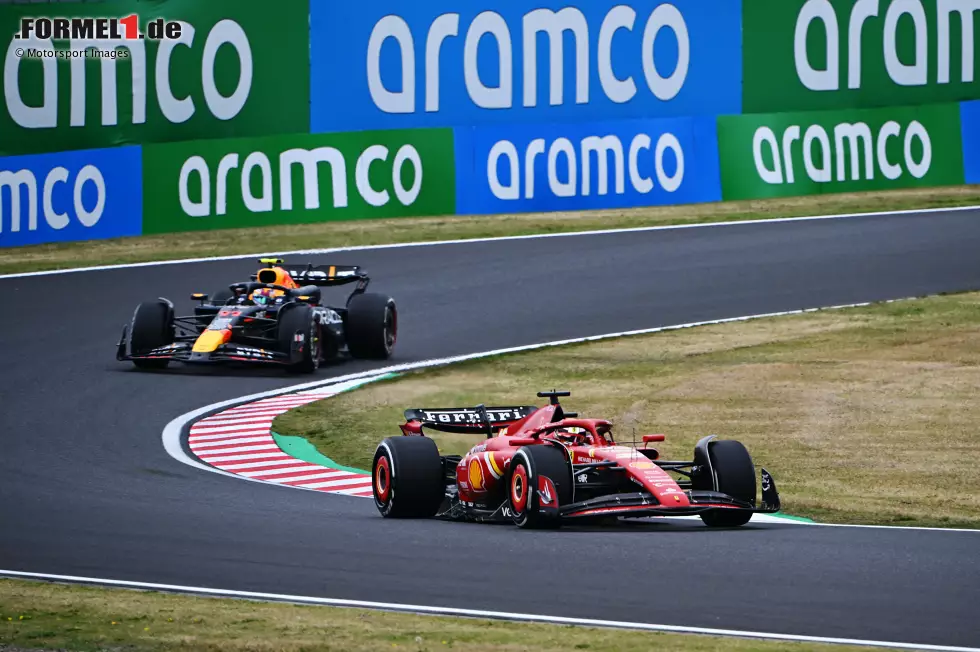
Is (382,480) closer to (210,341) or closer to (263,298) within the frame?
(210,341)

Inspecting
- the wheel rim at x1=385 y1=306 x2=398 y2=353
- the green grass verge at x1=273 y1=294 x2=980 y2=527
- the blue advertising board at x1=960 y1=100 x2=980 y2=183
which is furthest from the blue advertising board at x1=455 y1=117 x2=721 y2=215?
the wheel rim at x1=385 y1=306 x2=398 y2=353

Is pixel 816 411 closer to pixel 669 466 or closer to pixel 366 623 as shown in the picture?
pixel 669 466

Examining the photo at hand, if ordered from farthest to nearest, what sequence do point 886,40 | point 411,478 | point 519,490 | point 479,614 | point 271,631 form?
point 886,40
point 411,478
point 519,490
point 479,614
point 271,631

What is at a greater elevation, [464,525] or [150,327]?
[150,327]

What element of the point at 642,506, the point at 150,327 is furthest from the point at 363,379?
the point at 642,506

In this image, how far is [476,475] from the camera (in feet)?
37.5

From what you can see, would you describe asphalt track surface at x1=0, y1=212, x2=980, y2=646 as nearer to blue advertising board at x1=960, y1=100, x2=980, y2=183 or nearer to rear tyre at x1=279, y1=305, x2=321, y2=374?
rear tyre at x1=279, y1=305, x2=321, y2=374

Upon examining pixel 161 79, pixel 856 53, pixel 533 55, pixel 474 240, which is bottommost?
pixel 474 240

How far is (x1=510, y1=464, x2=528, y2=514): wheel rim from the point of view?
1077cm

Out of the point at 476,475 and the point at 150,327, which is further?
the point at 150,327

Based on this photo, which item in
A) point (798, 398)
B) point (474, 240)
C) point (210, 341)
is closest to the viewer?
point (798, 398)

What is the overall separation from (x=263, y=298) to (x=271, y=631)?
11678 millimetres

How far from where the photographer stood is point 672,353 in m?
→ 20.1

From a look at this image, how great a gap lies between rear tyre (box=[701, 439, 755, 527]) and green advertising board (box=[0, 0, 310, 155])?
1649cm
